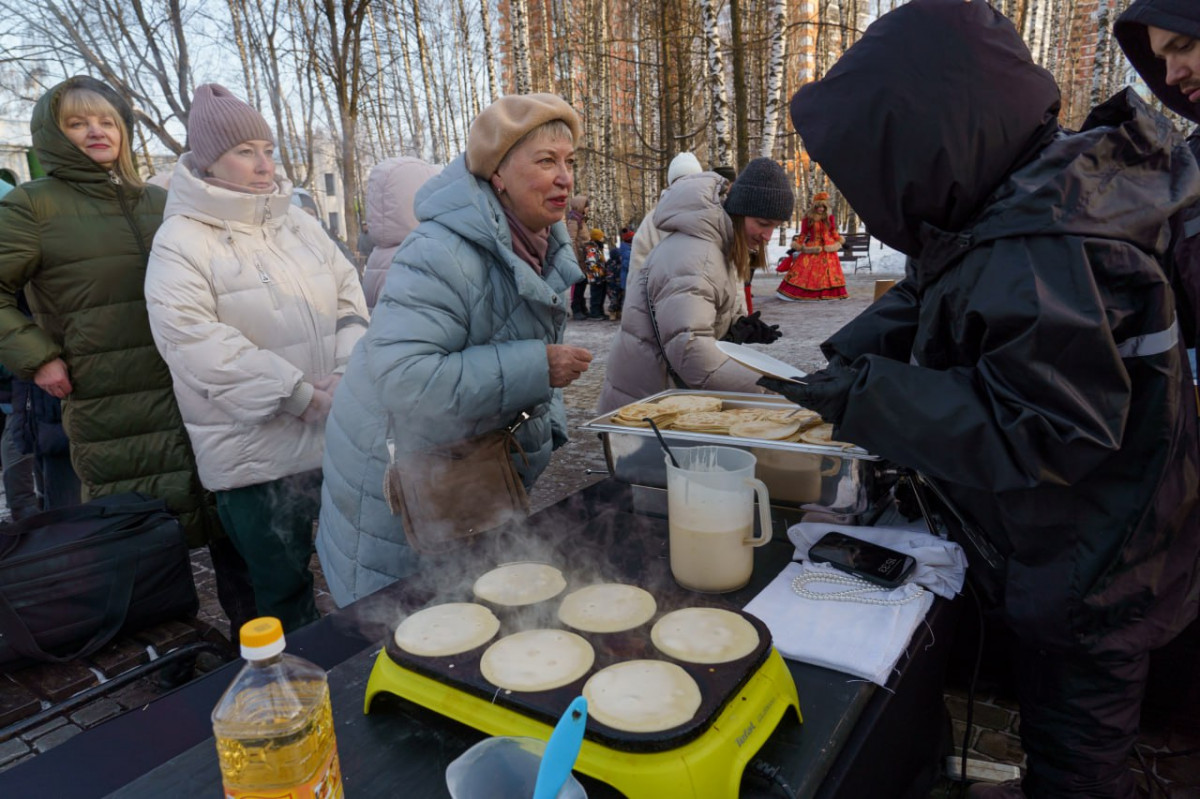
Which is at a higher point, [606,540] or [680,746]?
[680,746]

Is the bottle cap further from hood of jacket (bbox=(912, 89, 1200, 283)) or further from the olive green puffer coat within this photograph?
the olive green puffer coat

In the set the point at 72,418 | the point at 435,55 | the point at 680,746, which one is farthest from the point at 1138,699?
the point at 435,55

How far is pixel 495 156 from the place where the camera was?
1943 millimetres

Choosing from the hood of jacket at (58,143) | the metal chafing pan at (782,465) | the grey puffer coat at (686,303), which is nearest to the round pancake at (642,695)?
the metal chafing pan at (782,465)

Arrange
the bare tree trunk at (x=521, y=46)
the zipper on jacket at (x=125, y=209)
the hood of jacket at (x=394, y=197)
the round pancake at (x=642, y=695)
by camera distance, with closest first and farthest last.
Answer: the round pancake at (x=642, y=695), the zipper on jacket at (x=125, y=209), the hood of jacket at (x=394, y=197), the bare tree trunk at (x=521, y=46)

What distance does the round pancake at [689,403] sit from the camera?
7.18ft

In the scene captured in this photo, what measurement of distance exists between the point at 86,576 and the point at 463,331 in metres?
1.85

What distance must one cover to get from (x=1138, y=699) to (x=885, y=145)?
1398 mm

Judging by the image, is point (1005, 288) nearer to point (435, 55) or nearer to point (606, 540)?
point (606, 540)

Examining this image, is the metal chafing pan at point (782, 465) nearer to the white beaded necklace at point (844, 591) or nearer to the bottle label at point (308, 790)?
the white beaded necklace at point (844, 591)

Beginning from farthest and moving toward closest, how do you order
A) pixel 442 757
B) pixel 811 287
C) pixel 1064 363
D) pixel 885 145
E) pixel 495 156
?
pixel 811 287, pixel 495 156, pixel 885 145, pixel 1064 363, pixel 442 757

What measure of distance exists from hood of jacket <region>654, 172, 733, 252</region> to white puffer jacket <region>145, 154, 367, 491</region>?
5.02 feet

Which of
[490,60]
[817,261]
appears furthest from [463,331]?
[490,60]

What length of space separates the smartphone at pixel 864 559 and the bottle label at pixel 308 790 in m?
1.07
